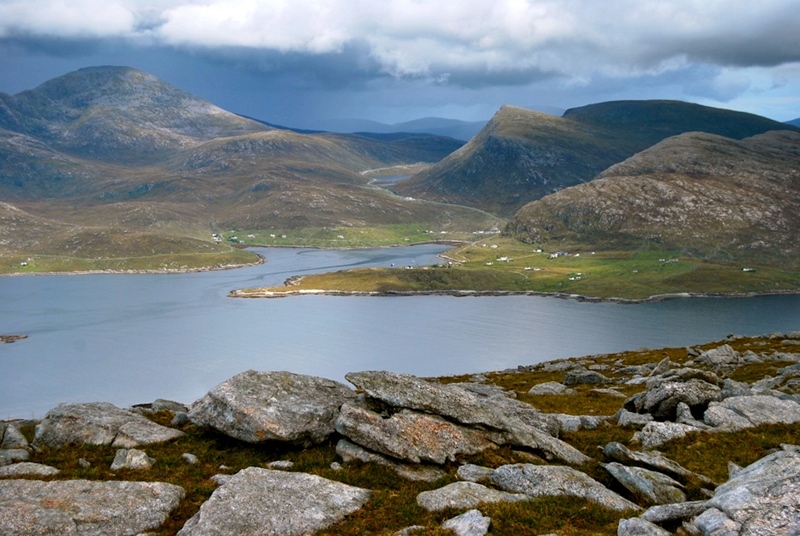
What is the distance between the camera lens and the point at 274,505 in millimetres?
18672

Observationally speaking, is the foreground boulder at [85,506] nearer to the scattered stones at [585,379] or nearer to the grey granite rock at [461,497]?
the grey granite rock at [461,497]

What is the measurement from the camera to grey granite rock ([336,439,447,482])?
21.3m

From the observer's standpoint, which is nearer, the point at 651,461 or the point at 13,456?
the point at 651,461

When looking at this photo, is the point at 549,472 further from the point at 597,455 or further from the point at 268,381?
the point at 268,381

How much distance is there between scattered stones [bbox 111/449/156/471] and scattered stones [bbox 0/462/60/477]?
200cm

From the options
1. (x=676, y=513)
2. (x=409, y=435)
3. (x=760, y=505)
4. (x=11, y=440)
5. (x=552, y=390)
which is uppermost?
(x=760, y=505)

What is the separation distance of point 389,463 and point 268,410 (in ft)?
18.8

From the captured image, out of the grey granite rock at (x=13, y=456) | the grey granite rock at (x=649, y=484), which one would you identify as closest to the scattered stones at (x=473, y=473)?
Answer: the grey granite rock at (x=649, y=484)

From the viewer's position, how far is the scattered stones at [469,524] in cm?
1686

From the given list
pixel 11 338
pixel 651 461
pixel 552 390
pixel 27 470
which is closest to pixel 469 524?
pixel 651 461

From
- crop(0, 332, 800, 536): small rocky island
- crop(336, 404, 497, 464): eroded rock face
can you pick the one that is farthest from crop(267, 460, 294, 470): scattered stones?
crop(336, 404, 497, 464): eroded rock face

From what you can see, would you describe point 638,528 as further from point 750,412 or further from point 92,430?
point 92,430

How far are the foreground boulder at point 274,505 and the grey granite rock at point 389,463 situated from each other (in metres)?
2.06

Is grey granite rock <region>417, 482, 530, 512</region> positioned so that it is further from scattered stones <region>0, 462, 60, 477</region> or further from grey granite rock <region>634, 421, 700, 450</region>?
scattered stones <region>0, 462, 60, 477</region>
